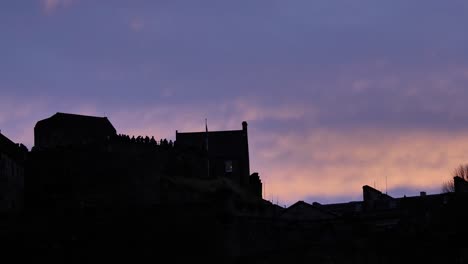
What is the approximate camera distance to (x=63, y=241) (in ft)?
149

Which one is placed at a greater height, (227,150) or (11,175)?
(227,150)

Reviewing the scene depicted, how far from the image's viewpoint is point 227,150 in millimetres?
82750

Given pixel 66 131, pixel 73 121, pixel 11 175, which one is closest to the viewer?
pixel 11 175

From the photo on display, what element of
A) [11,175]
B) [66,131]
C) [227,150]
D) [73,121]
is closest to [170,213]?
[11,175]

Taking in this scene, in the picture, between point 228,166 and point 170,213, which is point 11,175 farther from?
point 228,166

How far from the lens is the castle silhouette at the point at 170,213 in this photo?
45.0 meters

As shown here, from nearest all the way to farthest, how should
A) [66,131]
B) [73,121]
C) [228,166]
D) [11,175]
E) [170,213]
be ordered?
1. [170,213]
2. [11,175]
3. [66,131]
4. [73,121]
5. [228,166]

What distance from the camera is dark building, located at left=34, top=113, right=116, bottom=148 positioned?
66125 mm

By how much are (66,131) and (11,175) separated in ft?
44.3

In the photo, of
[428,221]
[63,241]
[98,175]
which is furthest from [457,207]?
[63,241]

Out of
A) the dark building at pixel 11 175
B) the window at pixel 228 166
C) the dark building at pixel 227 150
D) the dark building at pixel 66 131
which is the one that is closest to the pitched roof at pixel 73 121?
the dark building at pixel 66 131

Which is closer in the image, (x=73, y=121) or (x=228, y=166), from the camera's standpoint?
(x=73, y=121)

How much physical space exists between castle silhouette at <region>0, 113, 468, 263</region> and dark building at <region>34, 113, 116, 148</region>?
10 centimetres

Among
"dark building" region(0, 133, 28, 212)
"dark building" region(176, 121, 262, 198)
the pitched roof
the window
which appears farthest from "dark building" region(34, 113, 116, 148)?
the window
